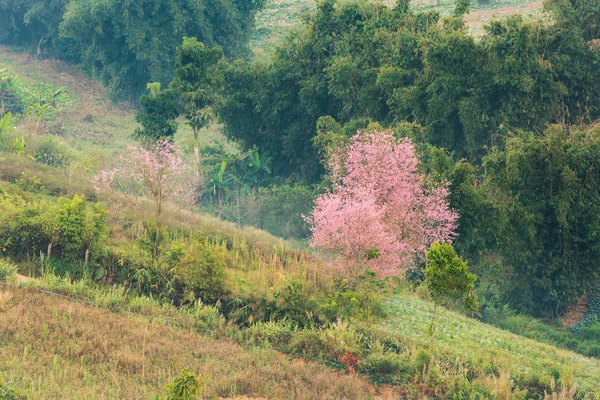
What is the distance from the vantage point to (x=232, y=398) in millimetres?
9000

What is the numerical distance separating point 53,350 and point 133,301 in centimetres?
268

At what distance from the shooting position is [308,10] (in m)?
40.0

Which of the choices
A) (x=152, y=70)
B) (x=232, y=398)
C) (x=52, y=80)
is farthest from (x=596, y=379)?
(x=52, y=80)


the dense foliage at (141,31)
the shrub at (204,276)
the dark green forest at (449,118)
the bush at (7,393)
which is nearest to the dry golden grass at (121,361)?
the bush at (7,393)

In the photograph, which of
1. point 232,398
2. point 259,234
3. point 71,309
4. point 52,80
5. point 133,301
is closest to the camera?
point 232,398

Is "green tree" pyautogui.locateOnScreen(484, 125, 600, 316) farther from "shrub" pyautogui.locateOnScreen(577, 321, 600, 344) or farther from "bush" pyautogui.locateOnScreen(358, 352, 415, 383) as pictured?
"bush" pyautogui.locateOnScreen(358, 352, 415, 383)

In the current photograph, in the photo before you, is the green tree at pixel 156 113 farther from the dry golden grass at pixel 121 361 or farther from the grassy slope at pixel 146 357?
the dry golden grass at pixel 121 361

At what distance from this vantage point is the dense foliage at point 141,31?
40.6 m

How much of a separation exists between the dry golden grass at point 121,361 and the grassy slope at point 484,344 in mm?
2695

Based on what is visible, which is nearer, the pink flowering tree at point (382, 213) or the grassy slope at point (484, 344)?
the grassy slope at point (484, 344)

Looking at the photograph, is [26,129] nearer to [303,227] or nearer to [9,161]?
[9,161]

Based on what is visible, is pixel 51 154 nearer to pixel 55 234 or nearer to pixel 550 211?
pixel 55 234

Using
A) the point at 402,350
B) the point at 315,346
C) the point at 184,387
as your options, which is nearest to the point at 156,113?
the point at 315,346

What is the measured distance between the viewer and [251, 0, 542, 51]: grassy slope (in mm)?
45125
